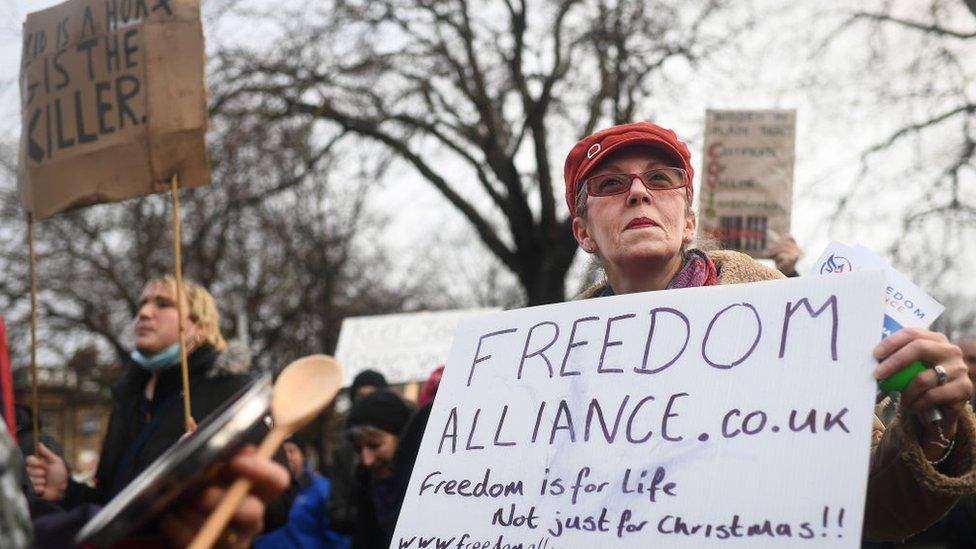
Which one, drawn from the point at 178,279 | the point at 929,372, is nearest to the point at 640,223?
the point at 929,372

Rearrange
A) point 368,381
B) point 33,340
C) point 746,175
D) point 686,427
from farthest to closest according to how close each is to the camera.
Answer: point 368,381
point 746,175
point 33,340
point 686,427

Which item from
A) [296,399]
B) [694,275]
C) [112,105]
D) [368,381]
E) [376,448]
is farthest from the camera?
[368,381]

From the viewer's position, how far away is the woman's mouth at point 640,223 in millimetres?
2246

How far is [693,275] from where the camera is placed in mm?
2242

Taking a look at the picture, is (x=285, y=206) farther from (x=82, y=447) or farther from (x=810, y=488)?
(x=82, y=447)

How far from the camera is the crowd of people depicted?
4.48ft

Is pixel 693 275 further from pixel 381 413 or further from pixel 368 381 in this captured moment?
pixel 368 381

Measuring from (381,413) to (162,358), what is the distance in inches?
57.5

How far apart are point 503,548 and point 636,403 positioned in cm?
36

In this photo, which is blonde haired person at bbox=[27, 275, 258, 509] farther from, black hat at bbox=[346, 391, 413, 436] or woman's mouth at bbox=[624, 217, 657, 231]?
woman's mouth at bbox=[624, 217, 657, 231]

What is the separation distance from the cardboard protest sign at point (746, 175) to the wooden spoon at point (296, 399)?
4.14 meters

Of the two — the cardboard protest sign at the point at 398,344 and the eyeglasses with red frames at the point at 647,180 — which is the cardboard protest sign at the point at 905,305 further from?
the cardboard protest sign at the point at 398,344

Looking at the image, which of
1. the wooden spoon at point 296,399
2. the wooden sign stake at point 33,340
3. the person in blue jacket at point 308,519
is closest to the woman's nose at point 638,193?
the wooden spoon at point 296,399

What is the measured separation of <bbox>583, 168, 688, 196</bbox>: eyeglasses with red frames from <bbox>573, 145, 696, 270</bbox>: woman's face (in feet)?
0.03
